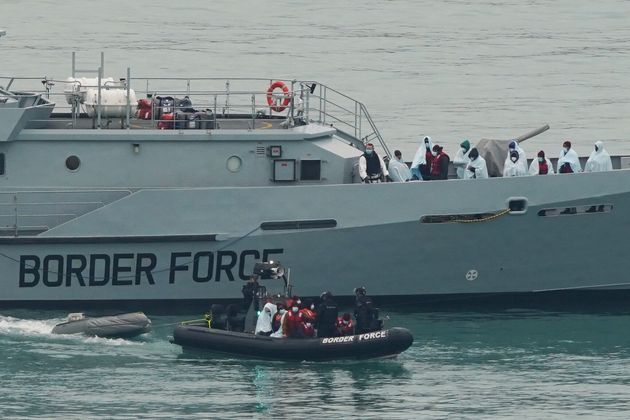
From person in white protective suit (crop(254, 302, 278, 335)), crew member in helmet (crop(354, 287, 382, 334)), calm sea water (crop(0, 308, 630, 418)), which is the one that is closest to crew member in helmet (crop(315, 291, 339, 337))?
crew member in helmet (crop(354, 287, 382, 334))

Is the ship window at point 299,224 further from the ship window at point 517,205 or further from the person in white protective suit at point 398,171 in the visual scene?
the ship window at point 517,205

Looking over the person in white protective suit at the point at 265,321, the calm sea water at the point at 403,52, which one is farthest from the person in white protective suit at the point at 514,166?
the calm sea water at the point at 403,52

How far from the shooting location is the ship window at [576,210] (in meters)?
28.4

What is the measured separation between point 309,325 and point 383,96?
2404 cm

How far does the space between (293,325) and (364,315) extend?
47.5 inches

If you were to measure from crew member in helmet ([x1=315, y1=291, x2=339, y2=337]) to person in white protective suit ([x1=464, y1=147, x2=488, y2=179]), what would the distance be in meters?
4.53

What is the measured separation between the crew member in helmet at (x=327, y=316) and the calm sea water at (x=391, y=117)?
67 cm

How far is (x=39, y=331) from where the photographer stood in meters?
27.5

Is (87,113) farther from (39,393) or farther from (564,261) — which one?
(564,261)

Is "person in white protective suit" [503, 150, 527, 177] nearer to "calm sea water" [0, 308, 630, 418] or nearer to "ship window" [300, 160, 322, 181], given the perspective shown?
"calm sea water" [0, 308, 630, 418]

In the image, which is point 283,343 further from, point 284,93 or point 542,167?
point 542,167

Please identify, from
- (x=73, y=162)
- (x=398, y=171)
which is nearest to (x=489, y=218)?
(x=398, y=171)

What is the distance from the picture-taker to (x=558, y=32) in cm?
6138

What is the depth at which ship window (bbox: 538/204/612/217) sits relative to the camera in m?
28.4
